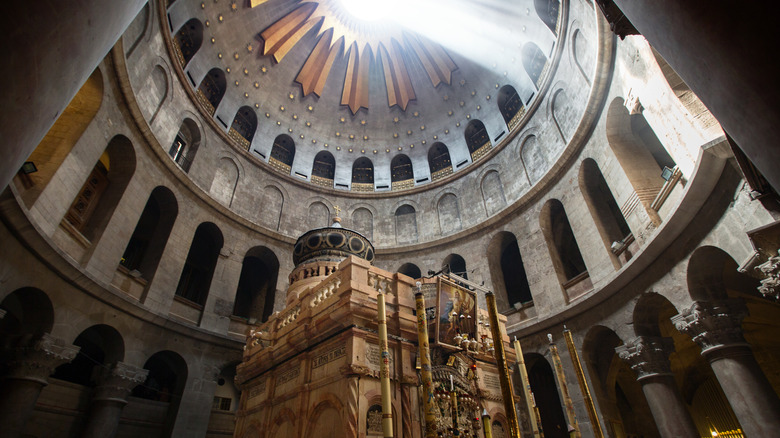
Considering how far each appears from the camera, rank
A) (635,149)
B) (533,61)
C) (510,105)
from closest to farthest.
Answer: (635,149), (533,61), (510,105)

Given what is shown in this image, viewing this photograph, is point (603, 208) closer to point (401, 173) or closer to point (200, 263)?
point (401, 173)

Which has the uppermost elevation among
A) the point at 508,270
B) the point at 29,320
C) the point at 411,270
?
the point at 411,270

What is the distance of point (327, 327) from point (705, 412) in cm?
1547

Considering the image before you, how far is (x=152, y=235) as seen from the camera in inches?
603

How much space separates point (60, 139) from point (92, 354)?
748 cm

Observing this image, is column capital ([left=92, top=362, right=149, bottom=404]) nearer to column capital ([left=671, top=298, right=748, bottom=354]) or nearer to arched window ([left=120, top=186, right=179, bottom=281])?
arched window ([left=120, top=186, right=179, bottom=281])

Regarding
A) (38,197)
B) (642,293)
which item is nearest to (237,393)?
(38,197)

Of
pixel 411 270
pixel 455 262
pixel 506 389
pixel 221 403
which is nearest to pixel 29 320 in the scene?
pixel 221 403

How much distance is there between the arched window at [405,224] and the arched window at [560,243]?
728 cm

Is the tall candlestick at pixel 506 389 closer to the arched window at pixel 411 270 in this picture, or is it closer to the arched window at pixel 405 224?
the arched window at pixel 411 270

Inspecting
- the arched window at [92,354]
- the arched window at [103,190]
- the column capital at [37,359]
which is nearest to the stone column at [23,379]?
the column capital at [37,359]

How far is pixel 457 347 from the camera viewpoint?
7406 millimetres

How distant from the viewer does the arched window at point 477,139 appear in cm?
2150

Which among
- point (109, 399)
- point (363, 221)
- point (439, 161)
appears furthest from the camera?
point (439, 161)
